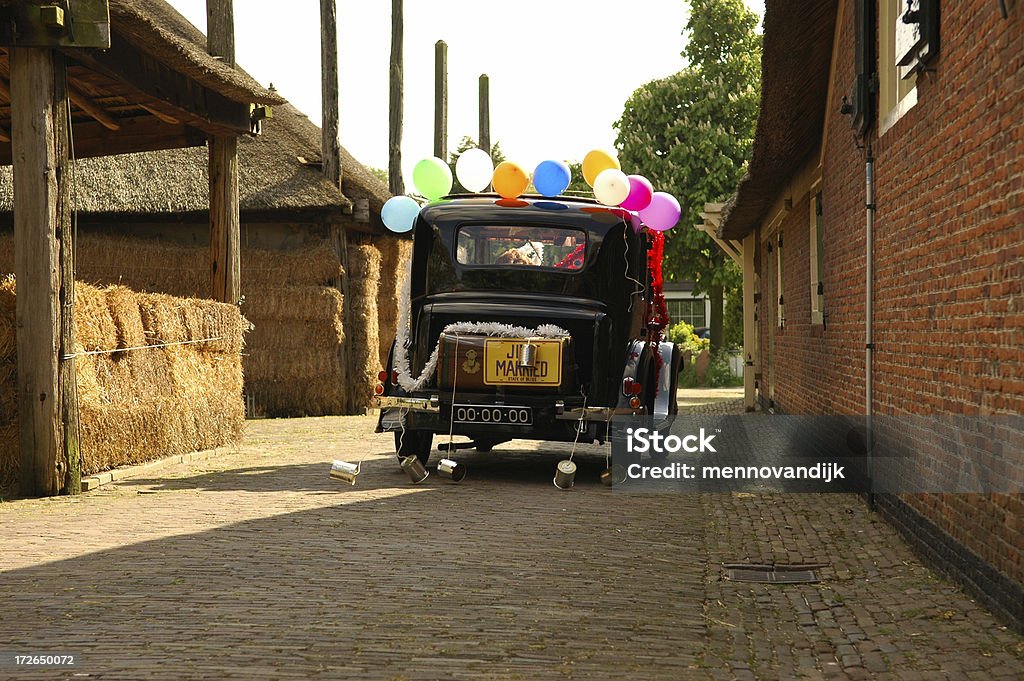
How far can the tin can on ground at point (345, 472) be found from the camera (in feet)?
36.4

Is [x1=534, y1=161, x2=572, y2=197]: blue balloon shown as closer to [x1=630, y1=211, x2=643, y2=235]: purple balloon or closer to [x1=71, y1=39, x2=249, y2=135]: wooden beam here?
[x1=630, y1=211, x2=643, y2=235]: purple balloon

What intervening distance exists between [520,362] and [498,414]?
1.58ft

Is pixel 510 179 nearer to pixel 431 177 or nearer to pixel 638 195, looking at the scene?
pixel 431 177

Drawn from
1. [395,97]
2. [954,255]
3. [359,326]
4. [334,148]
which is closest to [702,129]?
[395,97]

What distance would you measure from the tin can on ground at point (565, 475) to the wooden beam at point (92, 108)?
264 inches

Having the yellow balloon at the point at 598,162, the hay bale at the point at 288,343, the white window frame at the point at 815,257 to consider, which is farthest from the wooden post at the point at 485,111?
the yellow balloon at the point at 598,162

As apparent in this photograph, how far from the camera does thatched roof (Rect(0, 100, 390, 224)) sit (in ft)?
69.3

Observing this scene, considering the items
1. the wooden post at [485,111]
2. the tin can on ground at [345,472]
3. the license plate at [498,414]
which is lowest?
the tin can on ground at [345,472]

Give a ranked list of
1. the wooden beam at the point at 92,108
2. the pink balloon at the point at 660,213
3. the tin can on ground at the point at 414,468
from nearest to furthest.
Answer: the tin can on ground at the point at 414,468 → the pink balloon at the point at 660,213 → the wooden beam at the point at 92,108

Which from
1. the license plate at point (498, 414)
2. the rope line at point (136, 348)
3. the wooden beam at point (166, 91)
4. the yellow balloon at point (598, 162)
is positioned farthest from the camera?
the yellow balloon at point (598, 162)

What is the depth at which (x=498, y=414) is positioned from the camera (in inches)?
443

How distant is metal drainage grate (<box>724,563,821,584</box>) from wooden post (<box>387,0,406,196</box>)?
19845mm

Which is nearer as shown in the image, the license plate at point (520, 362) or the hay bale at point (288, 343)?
the license plate at point (520, 362)

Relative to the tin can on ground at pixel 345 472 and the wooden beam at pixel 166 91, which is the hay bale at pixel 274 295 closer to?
the wooden beam at pixel 166 91
